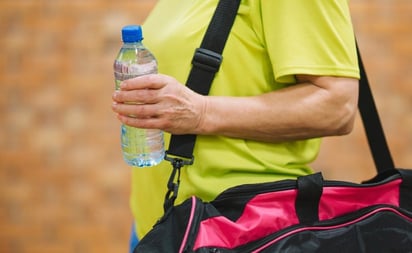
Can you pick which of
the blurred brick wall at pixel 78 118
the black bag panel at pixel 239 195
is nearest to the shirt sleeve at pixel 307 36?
the black bag panel at pixel 239 195

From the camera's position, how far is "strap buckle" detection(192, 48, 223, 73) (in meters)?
1.00

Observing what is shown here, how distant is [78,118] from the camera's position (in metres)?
2.19

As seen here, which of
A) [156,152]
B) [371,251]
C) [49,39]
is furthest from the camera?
[49,39]

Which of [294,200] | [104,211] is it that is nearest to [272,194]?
[294,200]

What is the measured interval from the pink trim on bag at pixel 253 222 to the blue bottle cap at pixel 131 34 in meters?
0.29

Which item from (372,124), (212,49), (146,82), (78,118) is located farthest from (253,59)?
(78,118)

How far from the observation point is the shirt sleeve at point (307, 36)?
969 millimetres

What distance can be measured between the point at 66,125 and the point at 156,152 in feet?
3.89

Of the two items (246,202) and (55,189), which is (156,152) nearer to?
(246,202)

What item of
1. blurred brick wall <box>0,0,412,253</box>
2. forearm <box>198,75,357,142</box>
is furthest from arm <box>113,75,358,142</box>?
blurred brick wall <box>0,0,412,253</box>

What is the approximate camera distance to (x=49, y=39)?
2160 millimetres

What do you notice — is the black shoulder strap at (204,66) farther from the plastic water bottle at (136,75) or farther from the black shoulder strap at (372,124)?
the black shoulder strap at (372,124)

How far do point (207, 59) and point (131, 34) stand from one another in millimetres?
124

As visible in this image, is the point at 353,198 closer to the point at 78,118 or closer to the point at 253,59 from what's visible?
the point at 253,59
